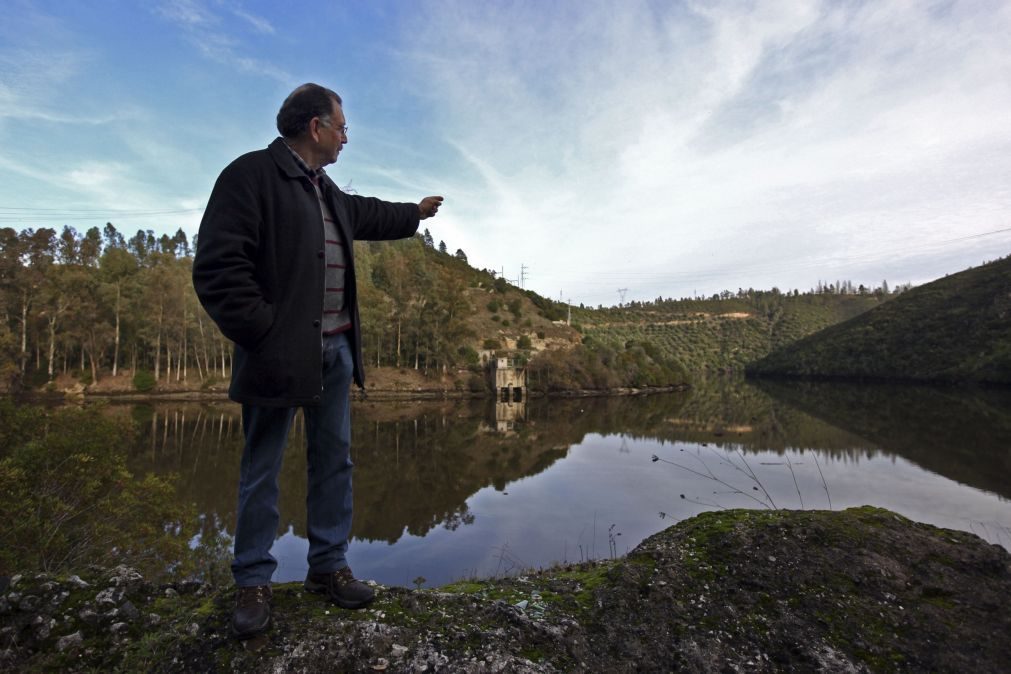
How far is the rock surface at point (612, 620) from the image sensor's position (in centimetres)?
189

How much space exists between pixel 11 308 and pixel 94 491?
50516 millimetres

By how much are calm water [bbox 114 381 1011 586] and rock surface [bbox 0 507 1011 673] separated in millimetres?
836

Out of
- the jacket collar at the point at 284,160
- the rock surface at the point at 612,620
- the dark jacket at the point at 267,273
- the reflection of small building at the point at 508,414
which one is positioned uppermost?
the jacket collar at the point at 284,160

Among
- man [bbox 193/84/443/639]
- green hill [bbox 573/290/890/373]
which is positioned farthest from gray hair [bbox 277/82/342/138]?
green hill [bbox 573/290/890/373]

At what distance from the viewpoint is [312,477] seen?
2457 millimetres

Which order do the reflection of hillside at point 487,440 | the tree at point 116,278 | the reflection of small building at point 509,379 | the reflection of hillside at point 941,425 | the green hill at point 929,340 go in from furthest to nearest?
the green hill at point 929,340 → the reflection of small building at point 509,379 → the tree at point 116,278 → the reflection of hillside at point 941,425 → the reflection of hillside at point 487,440

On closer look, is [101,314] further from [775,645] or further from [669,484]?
[775,645]

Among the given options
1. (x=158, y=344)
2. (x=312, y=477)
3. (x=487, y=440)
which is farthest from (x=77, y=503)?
(x=158, y=344)

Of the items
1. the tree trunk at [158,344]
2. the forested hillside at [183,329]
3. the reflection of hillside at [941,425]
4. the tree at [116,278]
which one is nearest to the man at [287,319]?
the reflection of hillside at [941,425]

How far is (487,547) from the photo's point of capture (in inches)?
456

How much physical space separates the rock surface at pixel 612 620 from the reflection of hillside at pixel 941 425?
61.4 ft

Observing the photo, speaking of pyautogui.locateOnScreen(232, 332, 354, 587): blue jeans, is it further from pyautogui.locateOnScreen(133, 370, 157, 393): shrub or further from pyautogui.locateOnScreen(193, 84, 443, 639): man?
pyautogui.locateOnScreen(133, 370, 157, 393): shrub

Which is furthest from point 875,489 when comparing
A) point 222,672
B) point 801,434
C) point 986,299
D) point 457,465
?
point 986,299

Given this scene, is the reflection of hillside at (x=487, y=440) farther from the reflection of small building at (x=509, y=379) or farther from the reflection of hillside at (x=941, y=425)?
the reflection of small building at (x=509, y=379)
